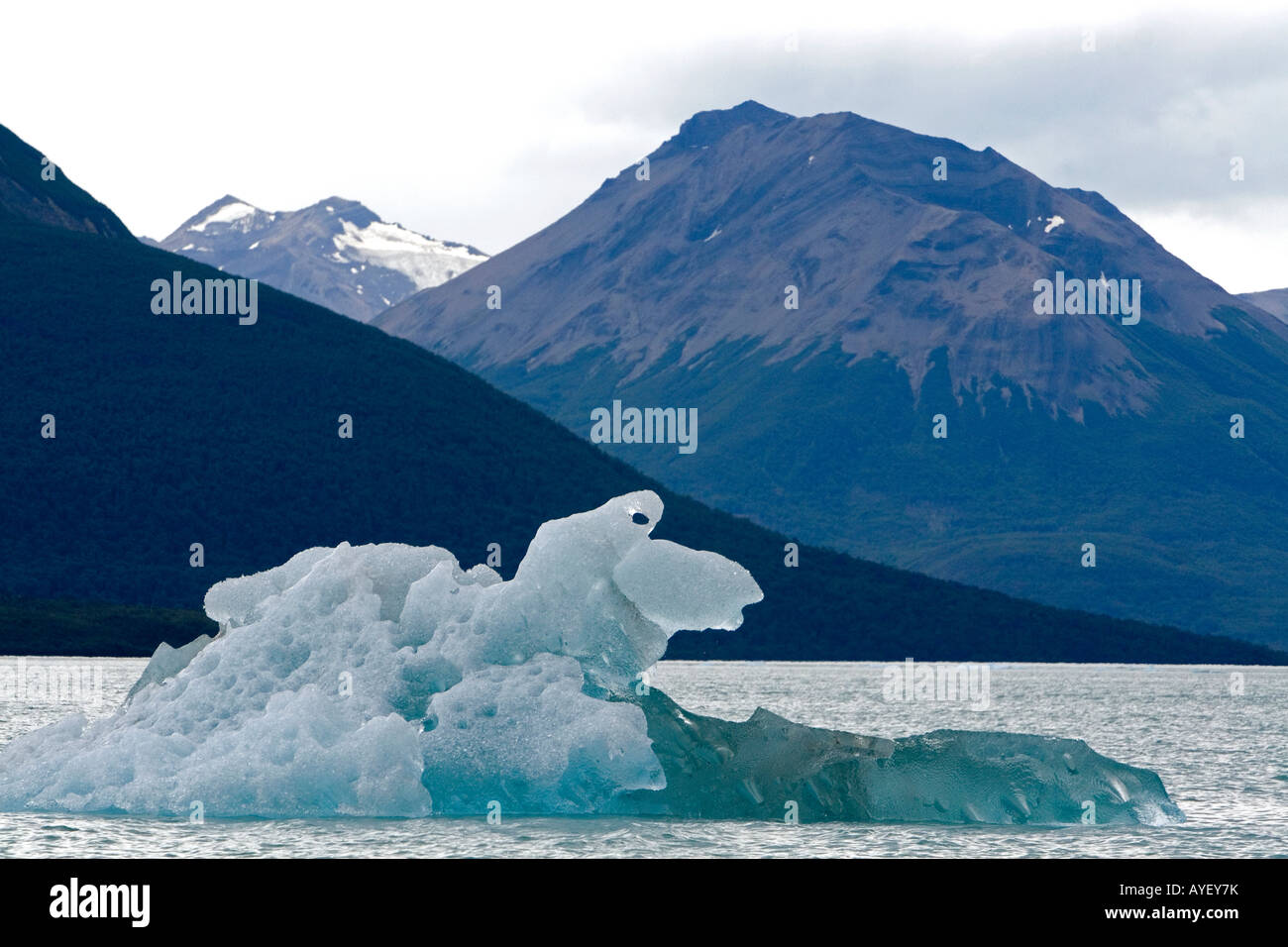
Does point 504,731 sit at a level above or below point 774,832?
above

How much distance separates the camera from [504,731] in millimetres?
31578

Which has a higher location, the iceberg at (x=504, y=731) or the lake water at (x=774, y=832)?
the iceberg at (x=504, y=731)

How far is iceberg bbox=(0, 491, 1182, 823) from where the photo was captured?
3117 cm

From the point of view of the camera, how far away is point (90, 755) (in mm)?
32062

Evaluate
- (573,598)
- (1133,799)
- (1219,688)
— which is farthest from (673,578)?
(1219,688)

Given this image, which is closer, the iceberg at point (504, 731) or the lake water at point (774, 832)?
the lake water at point (774, 832)

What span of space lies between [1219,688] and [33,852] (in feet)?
536

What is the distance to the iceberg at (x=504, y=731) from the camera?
31172mm

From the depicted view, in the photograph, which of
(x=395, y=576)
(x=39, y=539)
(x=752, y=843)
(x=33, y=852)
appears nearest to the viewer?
(x=33, y=852)

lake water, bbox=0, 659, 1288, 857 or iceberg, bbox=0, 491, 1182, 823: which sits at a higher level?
iceberg, bbox=0, 491, 1182, 823

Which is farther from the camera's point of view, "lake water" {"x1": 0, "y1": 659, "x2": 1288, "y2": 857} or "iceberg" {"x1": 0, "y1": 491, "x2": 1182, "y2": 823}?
"iceberg" {"x1": 0, "y1": 491, "x2": 1182, "y2": 823}

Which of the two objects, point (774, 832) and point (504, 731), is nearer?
point (504, 731)
